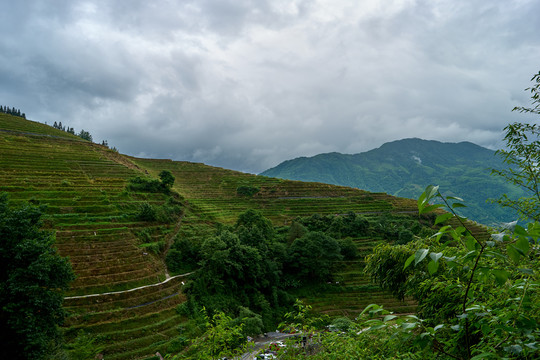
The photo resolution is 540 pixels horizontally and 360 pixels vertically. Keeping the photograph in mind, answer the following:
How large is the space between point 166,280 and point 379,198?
2200 inches

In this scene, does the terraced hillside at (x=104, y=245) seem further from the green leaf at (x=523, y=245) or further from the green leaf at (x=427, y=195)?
the green leaf at (x=523, y=245)

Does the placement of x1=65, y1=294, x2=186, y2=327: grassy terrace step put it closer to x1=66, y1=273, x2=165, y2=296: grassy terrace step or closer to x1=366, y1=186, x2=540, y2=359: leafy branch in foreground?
x1=66, y1=273, x2=165, y2=296: grassy terrace step

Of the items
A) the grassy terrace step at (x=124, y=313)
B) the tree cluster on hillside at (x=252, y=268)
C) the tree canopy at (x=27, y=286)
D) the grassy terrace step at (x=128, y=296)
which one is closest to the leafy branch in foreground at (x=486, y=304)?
the tree canopy at (x=27, y=286)

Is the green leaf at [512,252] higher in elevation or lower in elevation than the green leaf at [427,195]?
lower

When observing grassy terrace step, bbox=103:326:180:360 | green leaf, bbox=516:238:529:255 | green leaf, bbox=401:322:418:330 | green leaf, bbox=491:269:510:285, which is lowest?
grassy terrace step, bbox=103:326:180:360

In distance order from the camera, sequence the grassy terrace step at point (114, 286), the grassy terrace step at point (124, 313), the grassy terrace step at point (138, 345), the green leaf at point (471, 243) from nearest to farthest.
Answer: the green leaf at point (471, 243)
the grassy terrace step at point (138, 345)
the grassy terrace step at point (124, 313)
the grassy terrace step at point (114, 286)

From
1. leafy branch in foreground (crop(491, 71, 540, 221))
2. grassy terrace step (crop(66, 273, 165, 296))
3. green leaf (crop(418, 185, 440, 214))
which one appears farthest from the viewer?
grassy terrace step (crop(66, 273, 165, 296))

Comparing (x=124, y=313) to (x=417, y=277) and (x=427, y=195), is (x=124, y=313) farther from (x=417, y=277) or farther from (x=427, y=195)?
(x=427, y=195)

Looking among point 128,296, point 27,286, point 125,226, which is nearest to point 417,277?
point 27,286

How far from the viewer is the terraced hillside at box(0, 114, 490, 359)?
2200 cm

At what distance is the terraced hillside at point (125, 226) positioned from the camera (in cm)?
2200

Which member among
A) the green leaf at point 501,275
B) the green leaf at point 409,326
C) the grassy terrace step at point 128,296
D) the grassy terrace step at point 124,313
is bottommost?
the grassy terrace step at point 124,313

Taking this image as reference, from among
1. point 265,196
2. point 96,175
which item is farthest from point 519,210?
point 265,196

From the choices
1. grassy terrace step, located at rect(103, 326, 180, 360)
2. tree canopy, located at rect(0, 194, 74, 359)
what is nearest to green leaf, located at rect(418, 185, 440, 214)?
tree canopy, located at rect(0, 194, 74, 359)
